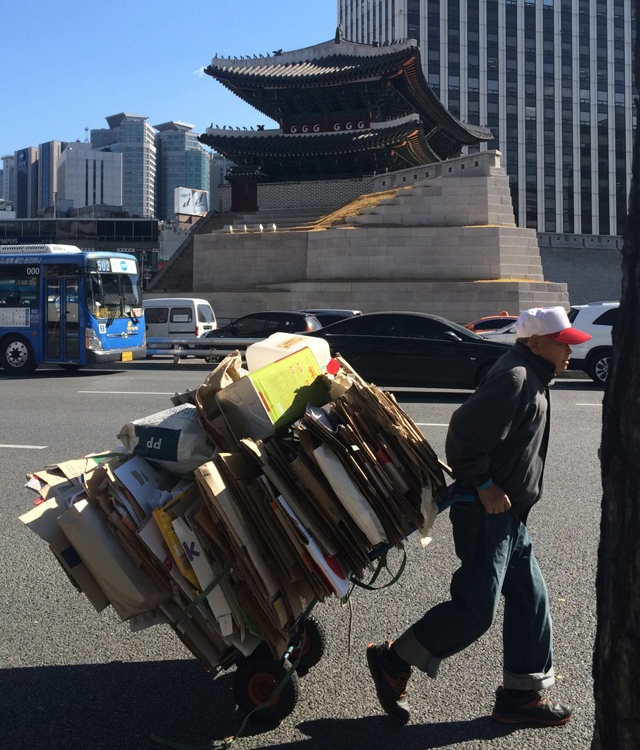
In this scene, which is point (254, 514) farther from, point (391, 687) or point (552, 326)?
point (552, 326)

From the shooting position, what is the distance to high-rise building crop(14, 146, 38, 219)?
17500 cm

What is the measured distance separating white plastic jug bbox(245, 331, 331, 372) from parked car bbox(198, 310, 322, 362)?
15181mm

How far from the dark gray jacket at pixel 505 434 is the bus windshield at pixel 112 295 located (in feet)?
50.9

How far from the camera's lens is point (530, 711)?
3365 mm

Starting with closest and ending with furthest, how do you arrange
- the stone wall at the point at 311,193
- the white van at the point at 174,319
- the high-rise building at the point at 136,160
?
the white van at the point at 174,319 < the stone wall at the point at 311,193 < the high-rise building at the point at 136,160

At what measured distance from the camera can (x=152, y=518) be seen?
327 cm

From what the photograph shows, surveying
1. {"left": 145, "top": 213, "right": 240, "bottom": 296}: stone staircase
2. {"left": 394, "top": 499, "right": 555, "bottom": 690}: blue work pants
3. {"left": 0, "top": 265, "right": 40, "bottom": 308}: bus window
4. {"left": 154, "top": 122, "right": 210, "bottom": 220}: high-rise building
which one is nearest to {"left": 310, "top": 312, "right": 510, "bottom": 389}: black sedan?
{"left": 0, "top": 265, "right": 40, "bottom": 308}: bus window

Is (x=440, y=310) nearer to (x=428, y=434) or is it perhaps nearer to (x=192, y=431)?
(x=428, y=434)

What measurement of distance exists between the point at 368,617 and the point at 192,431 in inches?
63.5

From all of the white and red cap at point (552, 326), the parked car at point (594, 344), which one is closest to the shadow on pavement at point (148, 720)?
the white and red cap at point (552, 326)

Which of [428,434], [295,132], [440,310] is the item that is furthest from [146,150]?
[428,434]

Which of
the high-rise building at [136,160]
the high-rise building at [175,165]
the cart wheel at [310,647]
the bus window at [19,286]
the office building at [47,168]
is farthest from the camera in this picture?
the high-rise building at [175,165]

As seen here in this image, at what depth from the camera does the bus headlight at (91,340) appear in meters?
17.6

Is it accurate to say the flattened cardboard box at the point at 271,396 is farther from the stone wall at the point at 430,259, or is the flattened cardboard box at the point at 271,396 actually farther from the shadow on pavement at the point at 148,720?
the stone wall at the point at 430,259
